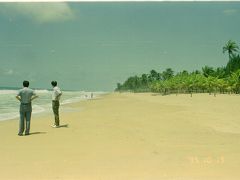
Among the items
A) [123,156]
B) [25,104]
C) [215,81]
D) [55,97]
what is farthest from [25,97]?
[215,81]

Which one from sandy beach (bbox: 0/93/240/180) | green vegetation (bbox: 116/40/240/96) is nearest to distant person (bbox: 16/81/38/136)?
→ sandy beach (bbox: 0/93/240/180)

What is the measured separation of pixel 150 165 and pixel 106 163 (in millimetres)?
859

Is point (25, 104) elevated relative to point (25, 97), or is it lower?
lower

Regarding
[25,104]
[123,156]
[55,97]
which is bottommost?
[123,156]

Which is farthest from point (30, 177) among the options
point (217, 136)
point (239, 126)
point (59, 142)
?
point (239, 126)

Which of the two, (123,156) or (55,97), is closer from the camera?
(123,156)

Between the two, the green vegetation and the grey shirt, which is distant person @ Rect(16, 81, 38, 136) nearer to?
the grey shirt

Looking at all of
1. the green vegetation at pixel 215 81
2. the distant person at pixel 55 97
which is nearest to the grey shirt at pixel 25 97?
the distant person at pixel 55 97

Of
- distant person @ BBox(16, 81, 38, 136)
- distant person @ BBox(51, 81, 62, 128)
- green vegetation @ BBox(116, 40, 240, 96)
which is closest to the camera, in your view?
distant person @ BBox(16, 81, 38, 136)

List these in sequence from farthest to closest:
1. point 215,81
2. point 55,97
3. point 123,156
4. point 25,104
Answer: point 215,81 < point 55,97 < point 25,104 < point 123,156

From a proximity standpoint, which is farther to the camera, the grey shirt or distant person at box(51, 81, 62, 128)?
distant person at box(51, 81, 62, 128)

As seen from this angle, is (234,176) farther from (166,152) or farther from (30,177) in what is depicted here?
(30,177)

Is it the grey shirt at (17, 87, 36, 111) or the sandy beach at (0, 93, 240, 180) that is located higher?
the grey shirt at (17, 87, 36, 111)

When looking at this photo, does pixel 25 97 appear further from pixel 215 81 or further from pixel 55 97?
pixel 215 81
